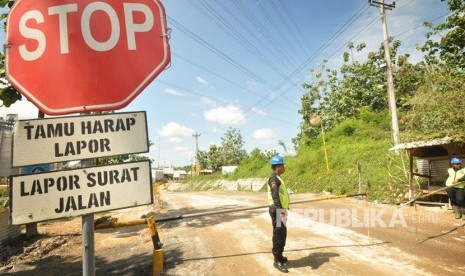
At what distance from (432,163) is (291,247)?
32.4ft

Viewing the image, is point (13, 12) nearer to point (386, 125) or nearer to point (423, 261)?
point (423, 261)

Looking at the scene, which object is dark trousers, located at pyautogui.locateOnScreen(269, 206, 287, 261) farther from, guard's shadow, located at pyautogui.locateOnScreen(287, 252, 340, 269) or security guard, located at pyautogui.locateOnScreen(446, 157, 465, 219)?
security guard, located at pyautogui.locateOnScreen(446, 157, 465, 219)

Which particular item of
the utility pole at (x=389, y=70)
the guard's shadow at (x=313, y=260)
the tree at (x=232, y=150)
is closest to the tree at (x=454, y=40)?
the utility pole at (x=389, y=70)

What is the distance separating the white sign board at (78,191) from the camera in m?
1.70

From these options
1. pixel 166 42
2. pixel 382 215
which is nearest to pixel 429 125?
pixel 382 215

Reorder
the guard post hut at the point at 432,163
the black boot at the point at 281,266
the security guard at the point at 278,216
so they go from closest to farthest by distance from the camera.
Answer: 1. the black boot at the point at 281,266
2. the security guard at the point at 278,216
3. the guard post hut at the point at 432,163

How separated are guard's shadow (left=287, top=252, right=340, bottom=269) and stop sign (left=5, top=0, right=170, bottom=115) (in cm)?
500

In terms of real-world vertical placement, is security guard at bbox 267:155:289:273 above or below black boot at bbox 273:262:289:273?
above

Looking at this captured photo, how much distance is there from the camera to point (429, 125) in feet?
40.4

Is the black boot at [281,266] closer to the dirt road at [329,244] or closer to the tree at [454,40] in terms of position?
the dirt road at [329,244]

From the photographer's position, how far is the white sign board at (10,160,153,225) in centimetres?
170

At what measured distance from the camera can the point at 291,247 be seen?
6957mm

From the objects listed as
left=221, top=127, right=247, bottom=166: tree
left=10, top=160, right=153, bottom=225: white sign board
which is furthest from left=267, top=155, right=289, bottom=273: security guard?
left=221, top=127, right=247, bottom=166: tree

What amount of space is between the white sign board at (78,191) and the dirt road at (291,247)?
4.23 m
